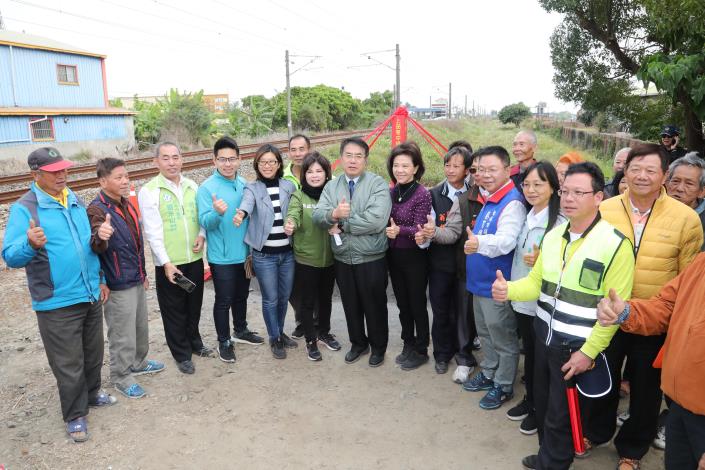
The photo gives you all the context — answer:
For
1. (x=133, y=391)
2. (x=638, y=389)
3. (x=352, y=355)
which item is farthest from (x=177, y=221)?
(x=638, y=389)

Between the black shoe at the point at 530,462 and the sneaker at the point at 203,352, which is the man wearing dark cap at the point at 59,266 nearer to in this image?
the sneaker at the point at 203,352

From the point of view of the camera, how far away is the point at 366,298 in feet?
12.4

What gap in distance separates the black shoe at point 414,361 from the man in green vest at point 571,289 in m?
1.44

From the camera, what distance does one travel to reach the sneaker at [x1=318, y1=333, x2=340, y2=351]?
422cm

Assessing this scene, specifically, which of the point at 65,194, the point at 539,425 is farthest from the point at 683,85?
the point at 65,194

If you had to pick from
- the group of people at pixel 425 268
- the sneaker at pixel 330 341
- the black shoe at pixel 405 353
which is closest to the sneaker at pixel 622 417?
the group of people at pixel 425 268

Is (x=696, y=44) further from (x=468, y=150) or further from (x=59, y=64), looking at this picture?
(x=59, y=64)

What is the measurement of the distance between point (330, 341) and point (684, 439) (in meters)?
2.78

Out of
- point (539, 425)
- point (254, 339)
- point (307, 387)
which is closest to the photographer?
point (539, 425)

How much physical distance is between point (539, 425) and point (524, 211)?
1.25m

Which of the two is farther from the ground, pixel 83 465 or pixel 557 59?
pixel 557 59

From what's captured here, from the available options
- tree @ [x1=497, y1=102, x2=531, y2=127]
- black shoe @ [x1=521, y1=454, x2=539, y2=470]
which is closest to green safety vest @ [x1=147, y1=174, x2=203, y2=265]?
black shoe @ [x1=521, y1=454, x2=539, y2=470]

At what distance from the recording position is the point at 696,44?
12.6ft

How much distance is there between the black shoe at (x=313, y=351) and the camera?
13.2ft
